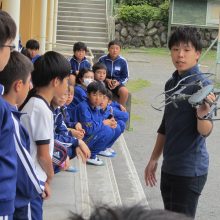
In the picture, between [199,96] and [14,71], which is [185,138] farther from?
[14,71]

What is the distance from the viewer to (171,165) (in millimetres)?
3270

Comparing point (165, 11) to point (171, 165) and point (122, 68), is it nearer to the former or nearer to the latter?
point (122, 68)

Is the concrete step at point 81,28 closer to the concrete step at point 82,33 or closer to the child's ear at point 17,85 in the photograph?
the concrete step at point 82,33

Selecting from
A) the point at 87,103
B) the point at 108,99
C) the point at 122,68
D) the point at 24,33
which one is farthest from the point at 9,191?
the point at 24,33

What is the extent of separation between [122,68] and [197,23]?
673 inches

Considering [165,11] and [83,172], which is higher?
[165,11]

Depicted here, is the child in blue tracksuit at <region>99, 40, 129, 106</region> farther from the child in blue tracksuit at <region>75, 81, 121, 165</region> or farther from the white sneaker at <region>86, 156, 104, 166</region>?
the white sneaker at <region>86, 156, 104, 166</region>

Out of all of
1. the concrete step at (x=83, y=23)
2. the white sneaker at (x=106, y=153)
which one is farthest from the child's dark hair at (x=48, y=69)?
the concrete step at (x=83, y=23)

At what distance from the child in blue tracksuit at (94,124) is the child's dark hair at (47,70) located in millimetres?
2292

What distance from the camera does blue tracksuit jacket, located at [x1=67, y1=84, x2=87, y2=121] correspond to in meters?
6.04

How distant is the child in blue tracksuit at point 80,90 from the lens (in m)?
6.10

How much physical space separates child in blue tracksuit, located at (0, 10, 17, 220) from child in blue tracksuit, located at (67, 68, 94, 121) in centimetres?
355

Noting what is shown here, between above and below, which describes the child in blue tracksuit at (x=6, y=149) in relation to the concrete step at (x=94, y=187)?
above

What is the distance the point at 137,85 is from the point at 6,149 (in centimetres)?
1259
